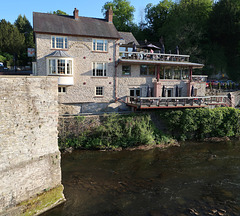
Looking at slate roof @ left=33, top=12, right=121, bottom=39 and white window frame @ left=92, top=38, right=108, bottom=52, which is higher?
slate roof @ left=33, top=12, right=121, bottom=39

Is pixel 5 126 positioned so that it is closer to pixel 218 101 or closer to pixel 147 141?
pixel 147 141

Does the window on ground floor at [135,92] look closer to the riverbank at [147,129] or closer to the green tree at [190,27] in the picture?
the riverbank at [147,129]

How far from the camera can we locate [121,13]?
5169 cm

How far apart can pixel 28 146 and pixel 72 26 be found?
54.1 feet

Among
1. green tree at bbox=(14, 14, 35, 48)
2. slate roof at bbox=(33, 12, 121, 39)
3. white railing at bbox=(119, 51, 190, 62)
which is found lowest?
white railing at bbox=(119, 51, 190, 62)

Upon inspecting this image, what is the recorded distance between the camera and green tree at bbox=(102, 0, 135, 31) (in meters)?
51.4

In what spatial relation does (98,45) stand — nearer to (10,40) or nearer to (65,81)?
(65,81)

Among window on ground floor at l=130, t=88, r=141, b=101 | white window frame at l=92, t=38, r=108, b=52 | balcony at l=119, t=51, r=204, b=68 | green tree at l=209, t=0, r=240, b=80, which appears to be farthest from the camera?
green tree at l=209, t=0, r=240, b=80

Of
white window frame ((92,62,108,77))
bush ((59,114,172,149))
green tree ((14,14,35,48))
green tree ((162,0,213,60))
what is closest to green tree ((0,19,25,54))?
green tree ((14,14,35,48))

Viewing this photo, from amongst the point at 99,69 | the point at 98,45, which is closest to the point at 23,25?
the point at 98,45

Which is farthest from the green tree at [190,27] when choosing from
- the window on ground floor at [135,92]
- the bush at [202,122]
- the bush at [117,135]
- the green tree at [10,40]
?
the green tree at [10,40]

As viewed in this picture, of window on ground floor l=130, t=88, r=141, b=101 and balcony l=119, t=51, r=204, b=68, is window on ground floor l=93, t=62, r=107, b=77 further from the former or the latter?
window on ground floor l=130, t=88, r=141, b=101

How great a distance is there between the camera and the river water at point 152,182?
11.3 meters

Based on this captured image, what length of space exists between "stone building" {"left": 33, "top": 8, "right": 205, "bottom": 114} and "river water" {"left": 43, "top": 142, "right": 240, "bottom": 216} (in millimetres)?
6986
